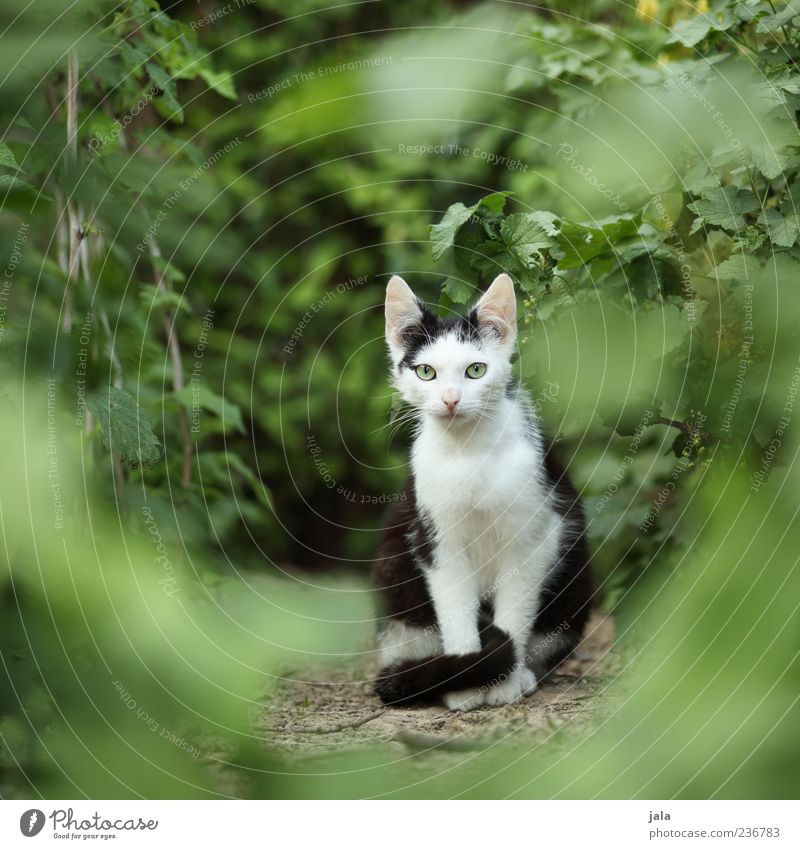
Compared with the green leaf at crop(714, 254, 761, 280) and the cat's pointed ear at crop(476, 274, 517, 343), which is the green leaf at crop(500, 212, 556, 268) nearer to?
the cat's pointed ear at crop(476, 274, 517, 343)

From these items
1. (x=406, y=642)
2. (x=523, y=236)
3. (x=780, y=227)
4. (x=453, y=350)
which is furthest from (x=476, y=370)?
(x=780, y=227)

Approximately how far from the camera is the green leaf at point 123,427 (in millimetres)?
1610

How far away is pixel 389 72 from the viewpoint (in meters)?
2.09

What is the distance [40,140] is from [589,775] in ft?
4.77

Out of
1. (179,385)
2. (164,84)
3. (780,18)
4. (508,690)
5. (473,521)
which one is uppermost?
(164,84)

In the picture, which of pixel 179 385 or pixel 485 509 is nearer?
pixel 485 509

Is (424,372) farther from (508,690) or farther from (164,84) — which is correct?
(164,84)

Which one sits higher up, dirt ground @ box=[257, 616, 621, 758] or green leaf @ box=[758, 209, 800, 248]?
green leaf @ box=[758, 209, 800, 248]

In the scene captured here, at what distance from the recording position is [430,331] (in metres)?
1.54

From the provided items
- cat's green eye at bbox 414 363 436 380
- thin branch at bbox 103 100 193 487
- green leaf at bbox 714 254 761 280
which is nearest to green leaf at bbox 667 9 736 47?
green leaf at bbox 714 254 761 280

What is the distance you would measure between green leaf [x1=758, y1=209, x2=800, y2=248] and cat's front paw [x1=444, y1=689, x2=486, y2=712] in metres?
0.91

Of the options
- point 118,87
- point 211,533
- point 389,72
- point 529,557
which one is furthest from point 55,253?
point 529,557

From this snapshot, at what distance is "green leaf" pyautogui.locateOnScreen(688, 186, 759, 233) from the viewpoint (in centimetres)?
169

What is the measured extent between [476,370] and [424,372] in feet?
0.27
